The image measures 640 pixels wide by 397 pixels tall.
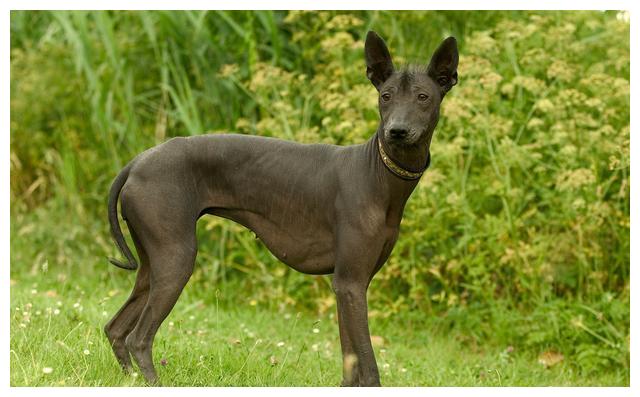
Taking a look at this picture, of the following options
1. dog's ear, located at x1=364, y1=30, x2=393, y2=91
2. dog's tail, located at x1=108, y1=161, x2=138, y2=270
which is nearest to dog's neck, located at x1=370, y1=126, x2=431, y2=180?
dog's ear, located at x1=364, y1=30, x2=393, y2=91

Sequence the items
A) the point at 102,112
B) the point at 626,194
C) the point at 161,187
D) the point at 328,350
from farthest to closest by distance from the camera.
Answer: the point at 102,112
the point at 626,194
the point at 328,350
the point at 161,187

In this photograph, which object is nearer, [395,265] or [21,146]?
[395,265]

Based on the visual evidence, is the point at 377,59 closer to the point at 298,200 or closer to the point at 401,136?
the point at 401,136

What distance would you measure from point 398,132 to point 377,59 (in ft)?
1.49

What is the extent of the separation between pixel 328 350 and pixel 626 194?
229 cm

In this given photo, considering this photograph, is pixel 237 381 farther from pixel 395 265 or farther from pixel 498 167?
pixel 498 167

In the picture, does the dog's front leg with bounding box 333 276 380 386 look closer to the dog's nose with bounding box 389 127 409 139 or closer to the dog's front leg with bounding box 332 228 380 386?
the dog's front leg with bounding box 332 228 380 386

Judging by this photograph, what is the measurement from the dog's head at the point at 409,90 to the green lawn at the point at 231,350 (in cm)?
145

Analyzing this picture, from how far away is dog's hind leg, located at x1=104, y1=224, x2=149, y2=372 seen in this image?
434 cm

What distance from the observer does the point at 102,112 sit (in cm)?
714

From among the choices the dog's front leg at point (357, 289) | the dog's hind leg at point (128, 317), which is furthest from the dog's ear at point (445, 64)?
the dog's hind leg at point (128, 317)

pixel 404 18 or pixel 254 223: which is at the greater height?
pixel 404 18
